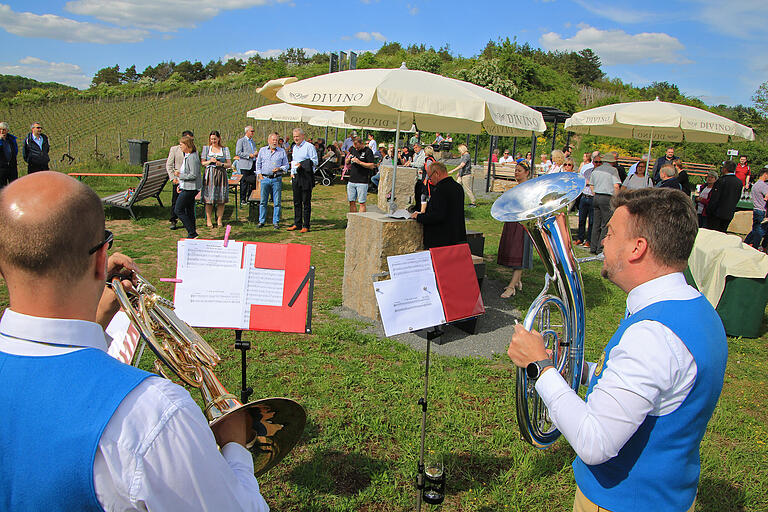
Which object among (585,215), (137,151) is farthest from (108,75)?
(585,215)

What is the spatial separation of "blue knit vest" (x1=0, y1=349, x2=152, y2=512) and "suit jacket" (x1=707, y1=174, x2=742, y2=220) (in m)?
10.8

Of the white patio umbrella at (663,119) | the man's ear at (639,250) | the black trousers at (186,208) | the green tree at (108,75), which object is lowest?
the black trousers at (186,208)

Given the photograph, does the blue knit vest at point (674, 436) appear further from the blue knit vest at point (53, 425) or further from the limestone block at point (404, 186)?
the limestone block at point (404, 186)

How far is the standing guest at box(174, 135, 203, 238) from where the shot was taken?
26.7ft

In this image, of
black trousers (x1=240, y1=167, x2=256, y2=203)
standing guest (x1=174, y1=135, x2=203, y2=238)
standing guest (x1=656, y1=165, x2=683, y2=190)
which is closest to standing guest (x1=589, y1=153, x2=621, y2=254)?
standing guest (x1=656, y1=165, x2=683, y2=190)

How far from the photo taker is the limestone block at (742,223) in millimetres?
11109

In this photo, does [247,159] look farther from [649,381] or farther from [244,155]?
[649,381]

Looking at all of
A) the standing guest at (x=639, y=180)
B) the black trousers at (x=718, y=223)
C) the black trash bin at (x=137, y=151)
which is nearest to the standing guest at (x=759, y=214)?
the black trousers at (x=718, y=223)

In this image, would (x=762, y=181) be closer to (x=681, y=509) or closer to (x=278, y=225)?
(x=278, y=225)

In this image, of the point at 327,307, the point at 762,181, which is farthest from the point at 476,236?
the point at 762,181

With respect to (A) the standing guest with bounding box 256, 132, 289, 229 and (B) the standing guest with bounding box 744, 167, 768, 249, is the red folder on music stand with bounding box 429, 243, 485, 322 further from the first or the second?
(B) the standing guest with bounding box 744, 167, 768, 249

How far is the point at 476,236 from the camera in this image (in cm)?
706

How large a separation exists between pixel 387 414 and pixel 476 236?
12.5 feet

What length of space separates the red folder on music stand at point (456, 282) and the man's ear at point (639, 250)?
131 centimetres
